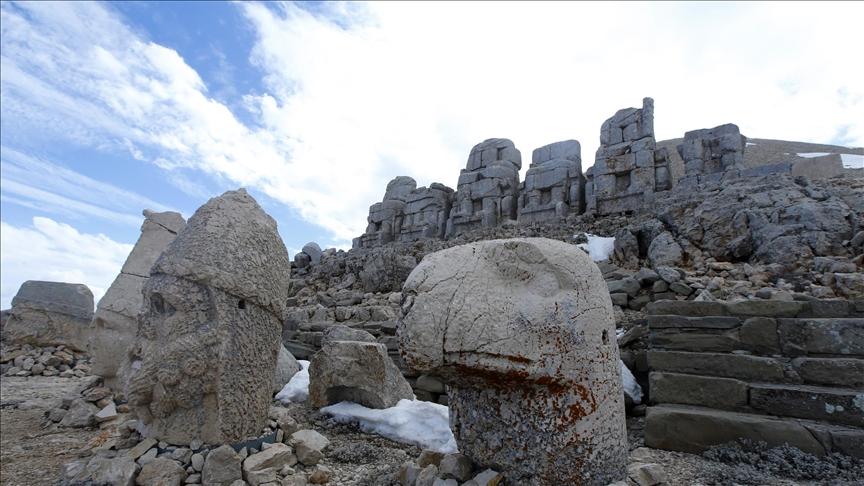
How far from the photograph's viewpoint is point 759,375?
323 cm

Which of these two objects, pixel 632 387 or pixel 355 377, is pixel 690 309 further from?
pixel 355 377

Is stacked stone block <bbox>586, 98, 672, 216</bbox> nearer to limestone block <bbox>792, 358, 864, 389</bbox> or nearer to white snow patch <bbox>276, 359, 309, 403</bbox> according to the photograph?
limestone block <bbox>792, 358, 864, 389</bbox>

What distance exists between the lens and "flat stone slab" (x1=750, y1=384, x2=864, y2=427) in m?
2.79

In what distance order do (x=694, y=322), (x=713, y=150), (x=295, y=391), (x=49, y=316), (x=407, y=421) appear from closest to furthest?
(x=407, y=421), (x=694, y=322), (x=295, y=391), (x=49, y=316), (x=713, y=150)

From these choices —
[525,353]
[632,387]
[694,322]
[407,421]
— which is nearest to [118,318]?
[407,421]

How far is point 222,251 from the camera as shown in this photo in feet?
8.77

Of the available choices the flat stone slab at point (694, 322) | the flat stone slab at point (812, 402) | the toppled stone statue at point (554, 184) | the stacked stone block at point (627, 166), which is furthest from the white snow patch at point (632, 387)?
the toppled stone statue at point (554, 184)

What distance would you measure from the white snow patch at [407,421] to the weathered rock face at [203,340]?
0.97m

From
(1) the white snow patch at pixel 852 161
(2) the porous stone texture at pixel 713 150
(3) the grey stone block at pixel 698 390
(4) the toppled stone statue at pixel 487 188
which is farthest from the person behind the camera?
(4) the toppled stone statue at pixel 487 188

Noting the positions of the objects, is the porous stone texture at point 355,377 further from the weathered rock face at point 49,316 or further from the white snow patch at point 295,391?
the weathered rock face at point 49,316

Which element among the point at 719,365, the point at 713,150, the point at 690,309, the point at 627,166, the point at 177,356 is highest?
the point at 713,150

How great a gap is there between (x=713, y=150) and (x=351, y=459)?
14238 mm

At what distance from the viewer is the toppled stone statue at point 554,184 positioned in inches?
576

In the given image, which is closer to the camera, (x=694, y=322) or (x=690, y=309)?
(x=694, y=322)
